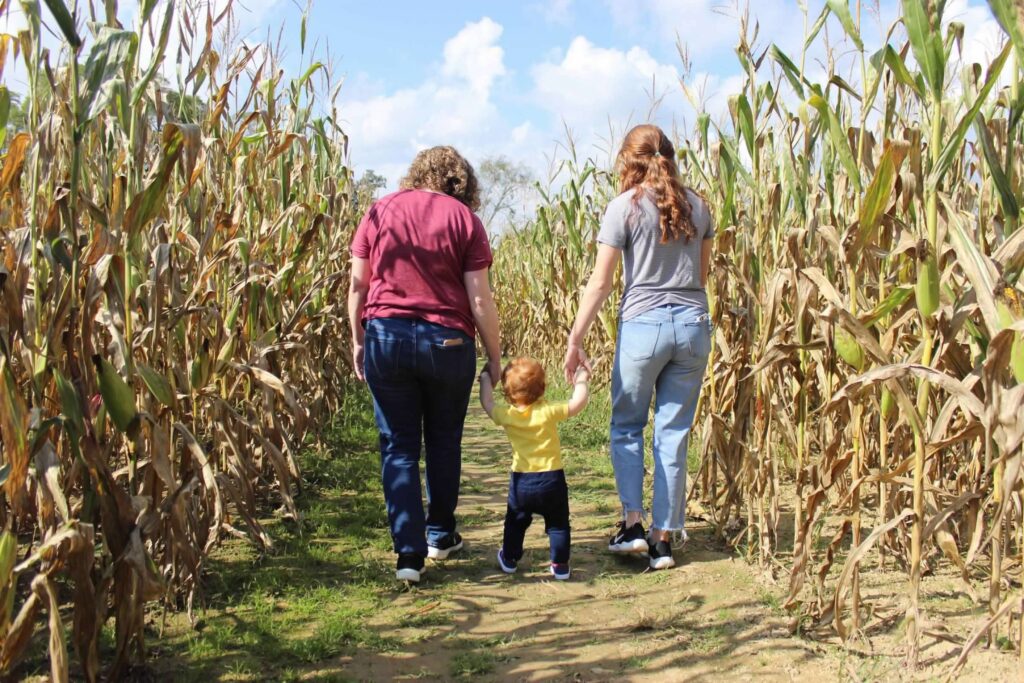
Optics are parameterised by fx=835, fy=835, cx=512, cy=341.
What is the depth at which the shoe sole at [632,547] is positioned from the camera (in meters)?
3.56

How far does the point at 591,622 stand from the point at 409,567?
0.79 meters

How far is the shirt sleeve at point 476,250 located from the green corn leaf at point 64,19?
168 centimetres

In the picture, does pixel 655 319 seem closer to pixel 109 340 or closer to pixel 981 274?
pixel 981 274

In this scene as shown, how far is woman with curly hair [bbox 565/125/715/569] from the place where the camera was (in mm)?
3426

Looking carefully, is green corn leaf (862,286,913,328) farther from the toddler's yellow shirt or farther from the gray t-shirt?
the toddler's yellow shirt

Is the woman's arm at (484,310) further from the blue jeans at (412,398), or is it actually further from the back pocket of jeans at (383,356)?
the back pocket of jeans at (383,356)

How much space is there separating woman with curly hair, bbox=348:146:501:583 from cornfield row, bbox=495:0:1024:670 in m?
1.08

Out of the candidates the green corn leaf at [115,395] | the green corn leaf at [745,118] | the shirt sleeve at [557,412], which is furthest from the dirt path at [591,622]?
the green corn leaf at [745,118]

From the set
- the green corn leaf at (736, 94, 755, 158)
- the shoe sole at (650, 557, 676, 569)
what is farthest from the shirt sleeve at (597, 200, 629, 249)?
the shoe sole at (650, 557, 676, 569)

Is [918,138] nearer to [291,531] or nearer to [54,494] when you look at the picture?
[54,494]

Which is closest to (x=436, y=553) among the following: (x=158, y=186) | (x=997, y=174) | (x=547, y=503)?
(x=547, y=503)

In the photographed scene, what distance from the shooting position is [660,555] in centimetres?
359

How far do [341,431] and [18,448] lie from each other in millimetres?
4328

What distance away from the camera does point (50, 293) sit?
2.20 metres
